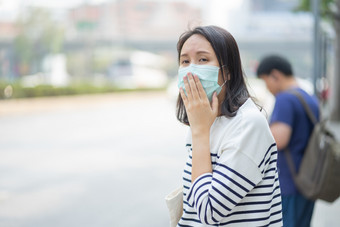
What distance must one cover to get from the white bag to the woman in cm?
7

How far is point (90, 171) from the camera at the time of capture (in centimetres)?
812

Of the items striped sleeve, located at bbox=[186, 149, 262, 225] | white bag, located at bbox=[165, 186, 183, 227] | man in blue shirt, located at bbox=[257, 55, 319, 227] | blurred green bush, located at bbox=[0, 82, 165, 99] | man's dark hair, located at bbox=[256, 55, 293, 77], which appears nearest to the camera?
striped sleeve, located at bbox=[186, 149, 262, 225]

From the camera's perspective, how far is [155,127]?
14211 millimetres

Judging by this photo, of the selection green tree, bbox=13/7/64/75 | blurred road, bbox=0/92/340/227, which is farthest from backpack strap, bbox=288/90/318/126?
green tree, bbox=13/7/64/75

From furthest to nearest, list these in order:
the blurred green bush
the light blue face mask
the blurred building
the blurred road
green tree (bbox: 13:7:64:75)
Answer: the blurred building, green tree (bbox: 13:7:64:75), the blurred green bush, the blurred road, the light blue face mask

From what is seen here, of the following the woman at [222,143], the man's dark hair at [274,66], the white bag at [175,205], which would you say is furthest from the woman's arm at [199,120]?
the man's dark hair at [274,66]

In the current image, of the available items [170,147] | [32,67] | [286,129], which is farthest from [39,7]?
[286,129]

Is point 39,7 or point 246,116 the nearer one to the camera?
point 246,116

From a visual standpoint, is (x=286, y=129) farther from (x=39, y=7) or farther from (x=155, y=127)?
(x=39, y=7)

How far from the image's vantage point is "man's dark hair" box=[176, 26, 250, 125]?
1660 mm

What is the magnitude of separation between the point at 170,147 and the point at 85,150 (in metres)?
1.72

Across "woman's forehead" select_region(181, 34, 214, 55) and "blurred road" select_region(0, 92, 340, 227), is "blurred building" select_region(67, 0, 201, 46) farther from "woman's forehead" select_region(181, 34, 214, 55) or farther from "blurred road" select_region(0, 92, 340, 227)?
"woman's forehead" select_region(181, 34, 214, 55)

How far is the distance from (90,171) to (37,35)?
30627 mm

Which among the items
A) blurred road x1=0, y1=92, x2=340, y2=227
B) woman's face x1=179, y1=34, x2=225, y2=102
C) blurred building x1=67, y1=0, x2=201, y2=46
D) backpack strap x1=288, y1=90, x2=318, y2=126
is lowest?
blurred building x1=67, y1=0, x2=201, y2=46
